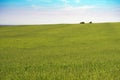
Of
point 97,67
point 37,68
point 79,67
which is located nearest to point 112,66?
point 97,67

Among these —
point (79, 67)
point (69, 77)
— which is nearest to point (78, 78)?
point (69, 77)

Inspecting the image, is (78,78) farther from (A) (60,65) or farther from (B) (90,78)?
(A) (60,65)

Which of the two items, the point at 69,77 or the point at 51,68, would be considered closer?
the point at 69,77

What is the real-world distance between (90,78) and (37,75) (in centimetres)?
278

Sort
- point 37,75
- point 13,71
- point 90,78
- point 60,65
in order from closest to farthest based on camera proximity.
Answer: point 90,78, point 37,75, point 13,71, point 60,65

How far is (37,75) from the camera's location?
12312 mm

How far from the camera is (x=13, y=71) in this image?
13.5 metres

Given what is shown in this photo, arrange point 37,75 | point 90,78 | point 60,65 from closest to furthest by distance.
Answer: point 90,78, point 37,75, point 60,65

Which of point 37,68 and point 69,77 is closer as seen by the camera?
point 69,77

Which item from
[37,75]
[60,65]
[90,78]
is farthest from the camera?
[60,65]

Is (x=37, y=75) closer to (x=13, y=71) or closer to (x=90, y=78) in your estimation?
(x=13, y=71)

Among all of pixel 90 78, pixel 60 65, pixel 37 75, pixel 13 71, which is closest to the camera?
pixel 90 78

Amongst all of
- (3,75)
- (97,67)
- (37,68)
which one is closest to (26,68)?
(37,68)

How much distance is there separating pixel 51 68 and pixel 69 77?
8.24ft
